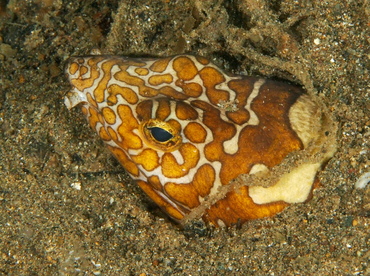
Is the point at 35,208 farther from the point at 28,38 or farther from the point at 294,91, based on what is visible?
the point at 294,91

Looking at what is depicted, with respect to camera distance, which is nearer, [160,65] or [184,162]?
[184,162]

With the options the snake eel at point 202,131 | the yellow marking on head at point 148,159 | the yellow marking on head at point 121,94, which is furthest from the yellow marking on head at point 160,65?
the yellow marking on head at point 148,159

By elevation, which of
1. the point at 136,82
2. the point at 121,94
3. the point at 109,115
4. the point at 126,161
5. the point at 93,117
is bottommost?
the point at 126,161

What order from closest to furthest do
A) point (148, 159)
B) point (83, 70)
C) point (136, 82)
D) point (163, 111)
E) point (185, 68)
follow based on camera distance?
point (163, 111)
point (148, 159)
point (136, 82)
point (185, 68)
point (83, 70)

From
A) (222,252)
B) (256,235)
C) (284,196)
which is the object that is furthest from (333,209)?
(222,252)

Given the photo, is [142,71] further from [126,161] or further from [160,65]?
[126,161]

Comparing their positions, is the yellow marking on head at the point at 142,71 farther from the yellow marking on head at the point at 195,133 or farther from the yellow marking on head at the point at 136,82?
the yellow marking on head at the point at 195,133

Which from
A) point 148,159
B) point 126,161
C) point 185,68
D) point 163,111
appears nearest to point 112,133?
point 126,161
